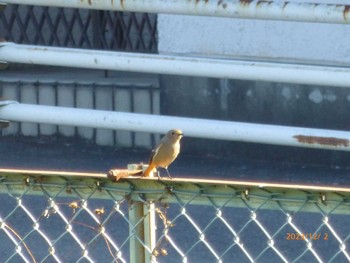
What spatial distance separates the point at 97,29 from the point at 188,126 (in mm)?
2925

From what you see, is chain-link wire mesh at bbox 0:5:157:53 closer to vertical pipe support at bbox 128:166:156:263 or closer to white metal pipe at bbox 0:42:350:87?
white metal pipe at bbox 0:42:350:87

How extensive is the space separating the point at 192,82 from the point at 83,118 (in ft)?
5.02

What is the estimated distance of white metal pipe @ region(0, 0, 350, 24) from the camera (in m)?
5.49

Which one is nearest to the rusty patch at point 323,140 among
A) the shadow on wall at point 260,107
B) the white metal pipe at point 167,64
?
the white metal pipe at point 167,64

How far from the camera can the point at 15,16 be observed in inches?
367

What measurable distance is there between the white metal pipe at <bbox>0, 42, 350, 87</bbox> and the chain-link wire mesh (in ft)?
8.95

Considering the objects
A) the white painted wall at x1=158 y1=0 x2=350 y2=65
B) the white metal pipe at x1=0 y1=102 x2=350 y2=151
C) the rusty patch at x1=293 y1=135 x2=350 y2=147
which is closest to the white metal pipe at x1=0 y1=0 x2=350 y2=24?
the white metal pipe at x1=0 y1=102 x2=350 y2=151

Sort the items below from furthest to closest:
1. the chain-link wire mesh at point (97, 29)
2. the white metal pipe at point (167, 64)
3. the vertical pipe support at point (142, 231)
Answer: the chain-link wire mesh at point (97, 29)
the white metal pipe at point (167, 64)
the vertical pipe support at point (142, 231)

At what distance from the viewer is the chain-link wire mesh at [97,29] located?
8992 mm

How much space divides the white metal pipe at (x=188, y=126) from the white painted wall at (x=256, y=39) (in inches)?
48.8

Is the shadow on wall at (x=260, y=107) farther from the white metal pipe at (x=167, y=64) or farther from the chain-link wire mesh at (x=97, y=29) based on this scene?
the chain-link wire mesh at (x=97, y=29)

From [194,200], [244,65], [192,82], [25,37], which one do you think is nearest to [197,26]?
[192,82]

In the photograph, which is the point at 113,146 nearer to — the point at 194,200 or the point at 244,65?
the point at 244,65

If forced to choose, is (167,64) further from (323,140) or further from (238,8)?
(323,140)
